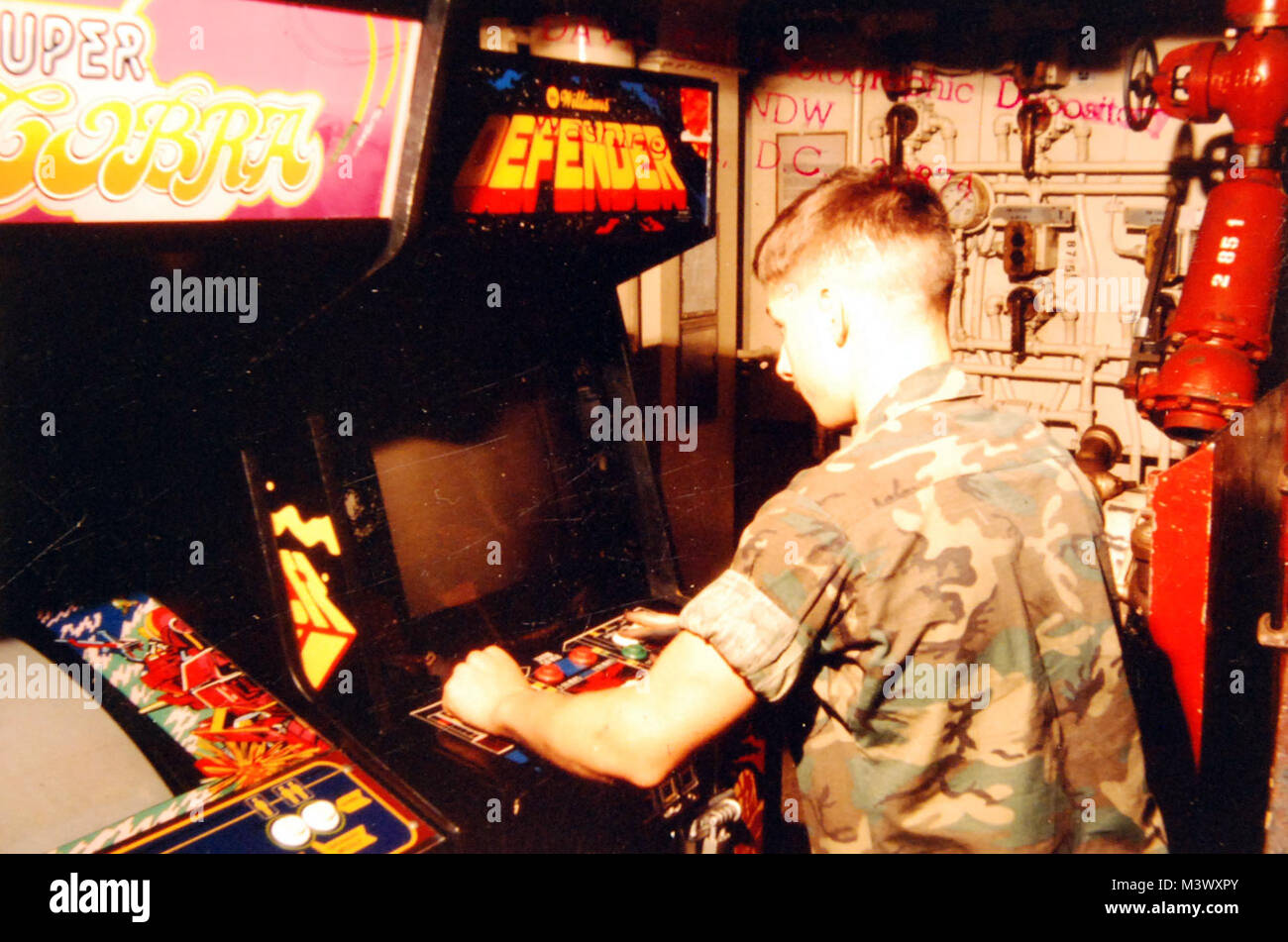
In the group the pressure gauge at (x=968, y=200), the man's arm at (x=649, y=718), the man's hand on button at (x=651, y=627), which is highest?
the pressure gauge at (x=968, y=200)

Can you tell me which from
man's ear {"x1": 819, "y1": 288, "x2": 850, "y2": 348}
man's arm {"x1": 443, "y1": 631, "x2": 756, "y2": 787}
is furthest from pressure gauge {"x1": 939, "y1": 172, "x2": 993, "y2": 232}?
man's arm {"x1": 443, "y1": 631, "x2": 756, "y2": 787}

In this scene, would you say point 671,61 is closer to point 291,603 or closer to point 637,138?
point 637,138

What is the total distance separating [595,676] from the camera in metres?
2.02

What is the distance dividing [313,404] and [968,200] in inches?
184

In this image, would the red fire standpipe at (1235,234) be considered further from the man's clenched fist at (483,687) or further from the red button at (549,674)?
the man's clenched fist at (483,687)

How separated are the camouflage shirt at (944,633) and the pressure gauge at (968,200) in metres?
4.37

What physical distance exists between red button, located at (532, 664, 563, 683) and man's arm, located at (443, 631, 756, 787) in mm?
A: 418

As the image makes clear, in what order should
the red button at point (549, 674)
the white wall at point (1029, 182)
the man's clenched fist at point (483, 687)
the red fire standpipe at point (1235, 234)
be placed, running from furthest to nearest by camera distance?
the white wall at point (1029, 182) < the red fire standpipe at point (1235, 234) < the red button at point (549, 674) < the man's clenched fist at point (483, 687)

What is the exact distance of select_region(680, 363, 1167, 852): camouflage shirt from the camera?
133 centimetres

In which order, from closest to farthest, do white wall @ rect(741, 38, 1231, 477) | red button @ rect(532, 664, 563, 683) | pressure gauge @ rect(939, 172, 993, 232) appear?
red button @ rect(532, 664, 563, 683), white wall @ rect(741, 38, 1231, 477), pressure gauge @ rect(939, 172, 993, 232)

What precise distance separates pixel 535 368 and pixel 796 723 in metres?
1.16

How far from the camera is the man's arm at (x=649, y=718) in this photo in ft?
4.39

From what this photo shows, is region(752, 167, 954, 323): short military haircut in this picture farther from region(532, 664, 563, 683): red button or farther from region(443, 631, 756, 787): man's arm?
region(532, 664, 563, 683): red button

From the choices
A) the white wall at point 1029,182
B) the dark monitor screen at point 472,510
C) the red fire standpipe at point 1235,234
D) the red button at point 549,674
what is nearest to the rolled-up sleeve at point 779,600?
the red button at point 549,674
